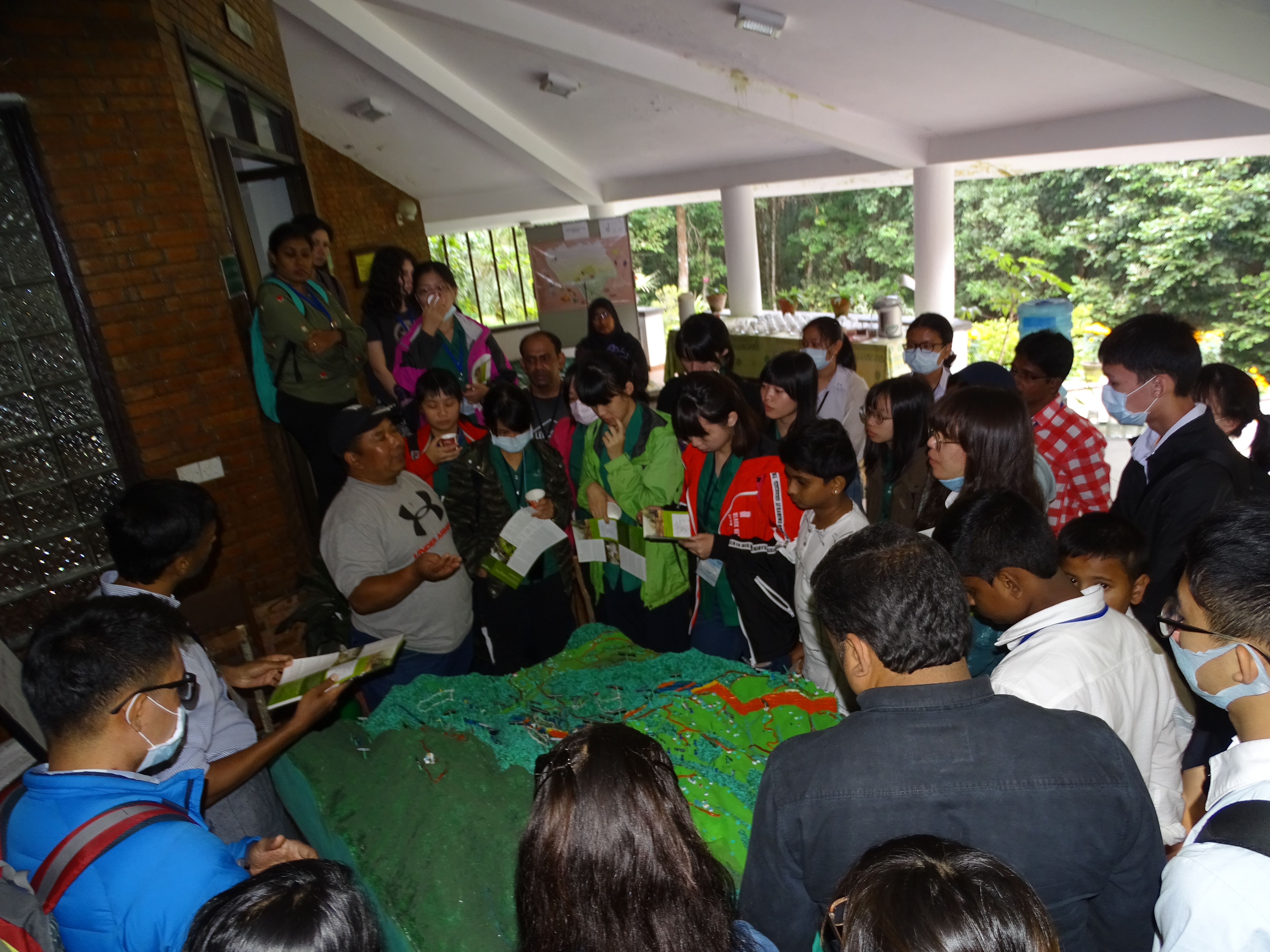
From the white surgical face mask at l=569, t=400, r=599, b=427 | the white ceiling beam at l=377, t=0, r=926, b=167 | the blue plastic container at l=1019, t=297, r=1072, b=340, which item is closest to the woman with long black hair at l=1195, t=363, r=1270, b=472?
the white surgical face mask at l=569, t=400, r=599, b=427

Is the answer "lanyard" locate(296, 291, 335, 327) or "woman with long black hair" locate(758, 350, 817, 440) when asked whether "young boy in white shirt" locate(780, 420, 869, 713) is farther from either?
"lanyard" locate(296, 291, 335, 327)

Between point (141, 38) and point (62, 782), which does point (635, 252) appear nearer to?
point (141, 38)

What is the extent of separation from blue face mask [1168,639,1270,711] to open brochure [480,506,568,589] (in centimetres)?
241

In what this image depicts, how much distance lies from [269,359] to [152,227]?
945 mm

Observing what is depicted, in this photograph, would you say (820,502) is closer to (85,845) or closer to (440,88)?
(85,845)

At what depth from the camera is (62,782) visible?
4.96 ft

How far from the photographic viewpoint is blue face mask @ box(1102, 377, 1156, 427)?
2.80 metres

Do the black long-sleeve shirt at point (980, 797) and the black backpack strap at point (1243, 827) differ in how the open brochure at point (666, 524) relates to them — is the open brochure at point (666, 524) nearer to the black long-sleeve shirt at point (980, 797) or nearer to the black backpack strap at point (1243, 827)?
the black long-sleeve shirt at point (980, 797)

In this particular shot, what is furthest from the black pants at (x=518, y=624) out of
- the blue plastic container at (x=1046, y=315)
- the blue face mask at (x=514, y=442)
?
the blue plastic container at (x=1046, y=315)

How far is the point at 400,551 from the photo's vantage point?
9.95 ft

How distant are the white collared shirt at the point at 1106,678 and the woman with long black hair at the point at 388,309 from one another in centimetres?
429

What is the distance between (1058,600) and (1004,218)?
62.9 feet

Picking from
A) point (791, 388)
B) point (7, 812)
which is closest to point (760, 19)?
point (791, 388)

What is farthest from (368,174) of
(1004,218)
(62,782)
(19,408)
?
(1004,218)
